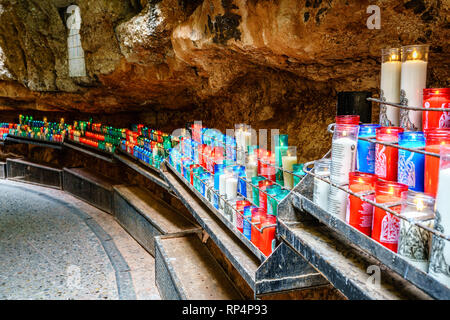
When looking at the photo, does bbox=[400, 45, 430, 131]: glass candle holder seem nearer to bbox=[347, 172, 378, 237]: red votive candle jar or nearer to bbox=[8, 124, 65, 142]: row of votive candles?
bbox=[347, 172, 378, 237]: red votive candle jar

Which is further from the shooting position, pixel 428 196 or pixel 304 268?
pixel 304 268

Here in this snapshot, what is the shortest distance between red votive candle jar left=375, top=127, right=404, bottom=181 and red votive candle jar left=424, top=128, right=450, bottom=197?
118mm

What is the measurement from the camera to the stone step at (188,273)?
2.21 metres

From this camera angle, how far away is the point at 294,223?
1285 mm

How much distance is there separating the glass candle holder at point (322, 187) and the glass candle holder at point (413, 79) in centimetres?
29

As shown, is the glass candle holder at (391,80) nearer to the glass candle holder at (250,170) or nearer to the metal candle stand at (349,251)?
the metal candle stand at (349,251)

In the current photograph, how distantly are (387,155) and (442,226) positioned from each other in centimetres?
28

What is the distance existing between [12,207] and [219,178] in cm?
439

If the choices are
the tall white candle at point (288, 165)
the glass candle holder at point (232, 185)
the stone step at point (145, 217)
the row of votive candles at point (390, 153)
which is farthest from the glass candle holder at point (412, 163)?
the stone step at point (145, 217)

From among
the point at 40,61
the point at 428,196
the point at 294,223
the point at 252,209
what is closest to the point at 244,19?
the point at 252,209

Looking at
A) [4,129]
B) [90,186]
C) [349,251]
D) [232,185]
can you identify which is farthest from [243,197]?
[4,129]

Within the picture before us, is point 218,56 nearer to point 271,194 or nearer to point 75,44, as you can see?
point 271,194

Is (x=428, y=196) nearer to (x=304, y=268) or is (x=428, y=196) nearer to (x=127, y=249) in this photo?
(x=304, y=268)

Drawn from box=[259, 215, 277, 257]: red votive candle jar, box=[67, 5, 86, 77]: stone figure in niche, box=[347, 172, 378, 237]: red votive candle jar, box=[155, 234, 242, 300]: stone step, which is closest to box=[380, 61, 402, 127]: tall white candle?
box=[347, 172, 378, 237]: red votive candle jar
